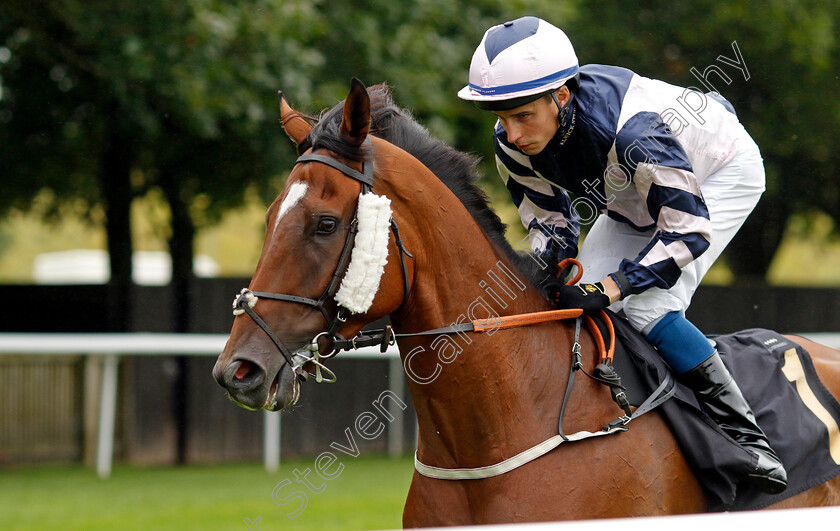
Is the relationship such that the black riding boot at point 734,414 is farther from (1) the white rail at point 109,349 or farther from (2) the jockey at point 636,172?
(1) the white rail at point 109,349

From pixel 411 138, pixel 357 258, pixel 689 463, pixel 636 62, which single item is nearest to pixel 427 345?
pixel 357 258

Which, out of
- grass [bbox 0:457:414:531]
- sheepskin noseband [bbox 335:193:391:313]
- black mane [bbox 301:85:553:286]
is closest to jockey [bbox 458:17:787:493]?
black mane [bbox 301:85:553:286]

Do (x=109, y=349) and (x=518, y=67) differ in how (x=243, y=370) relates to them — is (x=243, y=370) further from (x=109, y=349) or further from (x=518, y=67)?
(x=109, y=349)

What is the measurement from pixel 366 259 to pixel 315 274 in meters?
0.13

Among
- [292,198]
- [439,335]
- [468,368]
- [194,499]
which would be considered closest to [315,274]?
[292,198]

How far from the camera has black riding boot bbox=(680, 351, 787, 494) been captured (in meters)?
2.74

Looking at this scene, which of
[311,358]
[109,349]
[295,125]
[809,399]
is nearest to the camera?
[311,358]

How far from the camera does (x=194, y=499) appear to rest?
7.10 meters

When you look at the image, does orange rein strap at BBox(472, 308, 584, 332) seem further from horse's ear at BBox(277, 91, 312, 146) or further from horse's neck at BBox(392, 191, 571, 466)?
horse's ear at BBox(277, 91, 312, 146)

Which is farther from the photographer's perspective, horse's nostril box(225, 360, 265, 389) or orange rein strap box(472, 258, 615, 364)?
orange rein strap box(472, 258, 615, 364)

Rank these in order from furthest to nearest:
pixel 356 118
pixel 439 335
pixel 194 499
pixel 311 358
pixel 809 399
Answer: pixel 194 499 → pixel 809 399 → pixel 439 335 → pixel 356 118 → pixel 311 358

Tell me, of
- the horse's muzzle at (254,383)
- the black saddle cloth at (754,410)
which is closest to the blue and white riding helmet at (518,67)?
the black saddle cloth at (754,410)

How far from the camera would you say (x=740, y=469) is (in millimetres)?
2691

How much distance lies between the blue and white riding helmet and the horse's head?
0.47 meters
